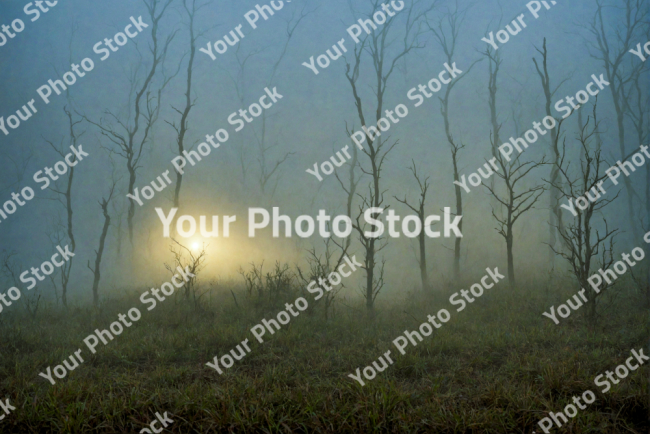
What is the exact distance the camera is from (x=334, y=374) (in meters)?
4.93

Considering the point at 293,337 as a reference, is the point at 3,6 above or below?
above

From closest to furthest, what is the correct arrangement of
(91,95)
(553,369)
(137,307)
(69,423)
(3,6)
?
(69,423) < (553,369) < (137,307) < (3,6) < (91,95)

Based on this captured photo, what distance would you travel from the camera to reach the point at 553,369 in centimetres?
443

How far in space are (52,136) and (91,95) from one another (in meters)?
2.45

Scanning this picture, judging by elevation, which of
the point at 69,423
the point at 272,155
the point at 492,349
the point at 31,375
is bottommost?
the point at 492,349

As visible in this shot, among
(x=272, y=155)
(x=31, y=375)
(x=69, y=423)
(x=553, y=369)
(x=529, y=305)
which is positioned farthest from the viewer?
(x=272, y=155)

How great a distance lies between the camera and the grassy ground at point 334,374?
12.2ft

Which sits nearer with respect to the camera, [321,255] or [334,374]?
[334,374]

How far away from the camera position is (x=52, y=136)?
14617 millimetres

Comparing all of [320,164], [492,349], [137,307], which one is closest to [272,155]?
[320,164]

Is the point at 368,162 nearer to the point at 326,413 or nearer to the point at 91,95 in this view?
the point at 91,95

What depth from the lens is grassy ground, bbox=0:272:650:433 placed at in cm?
371

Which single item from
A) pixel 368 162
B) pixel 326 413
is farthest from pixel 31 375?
pixel 368 162

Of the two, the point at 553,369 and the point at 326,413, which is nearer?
the point at 326,413
